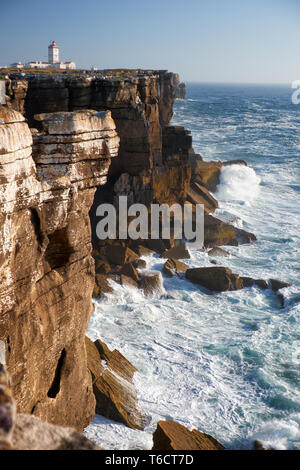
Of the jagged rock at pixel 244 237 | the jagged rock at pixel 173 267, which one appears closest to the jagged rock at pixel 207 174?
the jagged rock at pixel 244 237

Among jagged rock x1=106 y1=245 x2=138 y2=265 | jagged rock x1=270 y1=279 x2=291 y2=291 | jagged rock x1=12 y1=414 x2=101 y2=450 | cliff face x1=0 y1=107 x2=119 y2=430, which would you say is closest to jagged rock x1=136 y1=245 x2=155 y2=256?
jagged rock x1=106 y1=245 x2=138 y2=265

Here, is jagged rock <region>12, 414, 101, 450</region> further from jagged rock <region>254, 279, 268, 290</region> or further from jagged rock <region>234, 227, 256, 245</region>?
jagged rock <region>234, 227, 256, 245</region>

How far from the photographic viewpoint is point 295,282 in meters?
22.1

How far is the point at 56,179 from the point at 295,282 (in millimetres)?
15844

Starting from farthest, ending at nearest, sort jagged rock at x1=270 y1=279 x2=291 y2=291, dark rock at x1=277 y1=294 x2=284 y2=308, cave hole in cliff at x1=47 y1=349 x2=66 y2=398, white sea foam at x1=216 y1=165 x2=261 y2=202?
white sea foam at x1=216 y1=165 x2=261 y2=202 < jagged rock at x1=270 y1=279 x2=291 y2=291 < dark rock at x1=277 y1=294 x2=284 y2=308 < cave hole in cliff at x1=47 y1=349 x2=66 y2=398

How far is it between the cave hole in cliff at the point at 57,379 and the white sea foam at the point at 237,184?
26683mm

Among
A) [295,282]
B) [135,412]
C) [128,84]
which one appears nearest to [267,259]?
[295,282]

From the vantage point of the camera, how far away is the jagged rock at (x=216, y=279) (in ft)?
69.2

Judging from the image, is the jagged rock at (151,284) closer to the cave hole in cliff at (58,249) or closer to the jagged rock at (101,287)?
the jagged rock at (101,287)

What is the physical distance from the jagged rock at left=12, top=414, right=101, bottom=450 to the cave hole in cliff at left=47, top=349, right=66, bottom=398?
6083 mm

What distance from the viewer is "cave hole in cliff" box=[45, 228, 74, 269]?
33.8 ft

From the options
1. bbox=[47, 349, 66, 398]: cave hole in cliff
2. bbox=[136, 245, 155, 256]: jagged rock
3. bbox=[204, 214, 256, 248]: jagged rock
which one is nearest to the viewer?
bbox=[47, 349, 66, 398]: cave hole in cliff

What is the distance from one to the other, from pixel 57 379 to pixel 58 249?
9.66ft

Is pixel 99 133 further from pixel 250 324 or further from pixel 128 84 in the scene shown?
pixel 128 84
